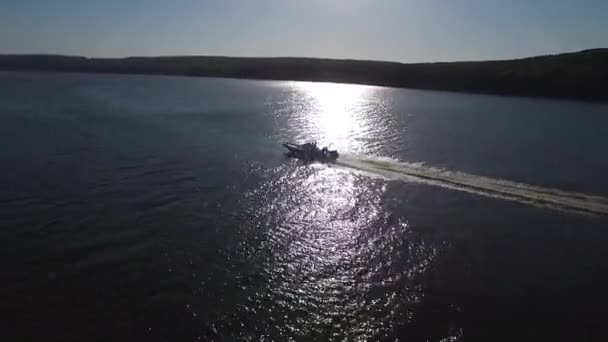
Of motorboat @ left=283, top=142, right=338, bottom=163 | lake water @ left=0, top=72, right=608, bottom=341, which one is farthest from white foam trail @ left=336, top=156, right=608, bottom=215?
motorboat @ left=283, top=142, right=338, bottom=163

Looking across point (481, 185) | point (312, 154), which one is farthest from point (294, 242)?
point (312, 154)

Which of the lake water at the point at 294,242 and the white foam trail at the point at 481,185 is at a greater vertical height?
the white foam trail at the point at 481,185

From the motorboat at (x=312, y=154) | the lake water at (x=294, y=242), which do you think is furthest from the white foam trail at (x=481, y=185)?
the motorboat at (x=312, y=154)

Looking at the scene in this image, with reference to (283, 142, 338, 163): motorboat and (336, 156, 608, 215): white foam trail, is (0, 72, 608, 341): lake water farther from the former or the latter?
(283, 142, 338, 163): motorboat

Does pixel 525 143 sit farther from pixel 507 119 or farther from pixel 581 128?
pixel 507 119

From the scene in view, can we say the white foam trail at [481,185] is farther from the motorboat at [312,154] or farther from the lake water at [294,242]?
the motorboat at [312,154]

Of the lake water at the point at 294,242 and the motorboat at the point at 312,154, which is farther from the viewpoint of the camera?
the motorboat at the point at 312,154
